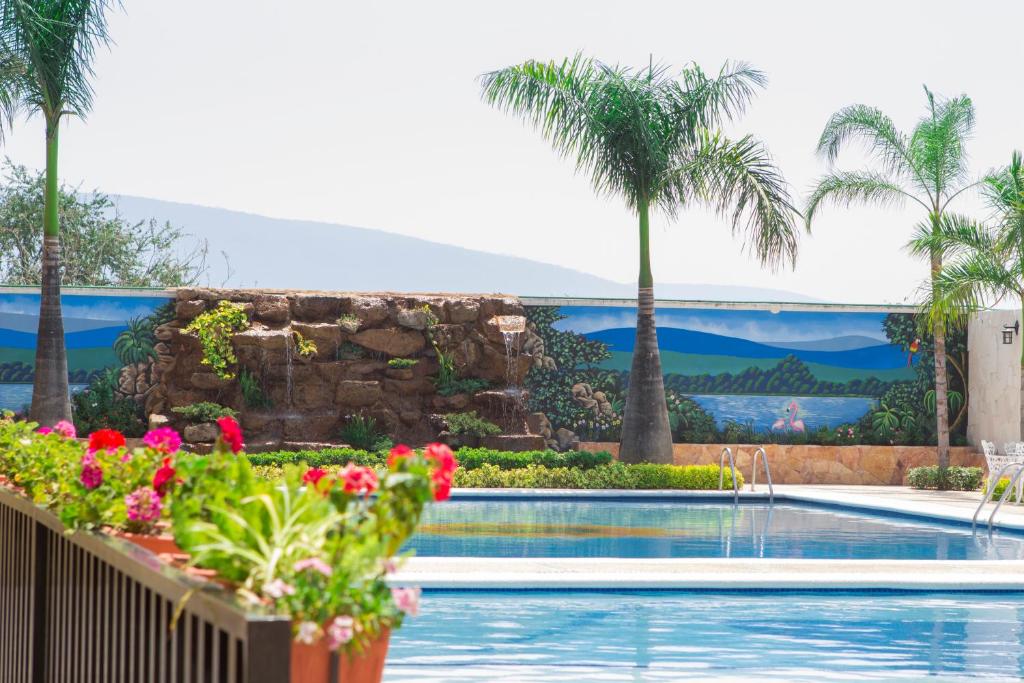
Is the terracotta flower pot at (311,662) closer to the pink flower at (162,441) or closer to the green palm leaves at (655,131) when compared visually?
the pink flower at (162,441)

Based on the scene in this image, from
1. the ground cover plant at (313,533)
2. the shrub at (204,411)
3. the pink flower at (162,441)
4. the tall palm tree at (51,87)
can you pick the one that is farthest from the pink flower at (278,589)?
the shrub at (204,411)

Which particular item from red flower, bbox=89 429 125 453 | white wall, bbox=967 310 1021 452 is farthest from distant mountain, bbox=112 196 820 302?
red flower, bbox=89 429 125 453

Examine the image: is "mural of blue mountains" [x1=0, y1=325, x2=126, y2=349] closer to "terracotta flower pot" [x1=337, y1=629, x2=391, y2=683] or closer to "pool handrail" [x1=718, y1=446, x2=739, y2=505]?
"pool handrail" [x1=718, y1=446, x2=739, y2=505]

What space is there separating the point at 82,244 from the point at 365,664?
35.9 meters

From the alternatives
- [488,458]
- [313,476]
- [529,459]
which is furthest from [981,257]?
[313,476]

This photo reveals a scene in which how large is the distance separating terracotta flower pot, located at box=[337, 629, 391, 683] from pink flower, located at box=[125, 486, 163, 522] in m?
1.11

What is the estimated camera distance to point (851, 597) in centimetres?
890

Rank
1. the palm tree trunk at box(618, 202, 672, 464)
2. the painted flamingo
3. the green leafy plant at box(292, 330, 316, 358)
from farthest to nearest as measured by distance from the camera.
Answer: the painted flamingo < the green leafy plant at box(292, 330, 316, 358) < the palm tree trunk at box(618, 202, 672, 464)

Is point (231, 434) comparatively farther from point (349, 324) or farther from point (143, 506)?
point (349, 324)

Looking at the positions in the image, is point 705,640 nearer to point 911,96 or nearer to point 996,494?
point 996,494

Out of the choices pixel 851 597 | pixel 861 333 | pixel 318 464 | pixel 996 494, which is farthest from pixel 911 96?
pixel 851 597

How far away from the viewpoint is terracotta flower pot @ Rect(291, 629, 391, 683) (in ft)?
6.94

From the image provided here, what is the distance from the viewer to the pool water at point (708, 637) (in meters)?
Answer: 6.65

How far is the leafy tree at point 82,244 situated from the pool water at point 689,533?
68.2 feet
